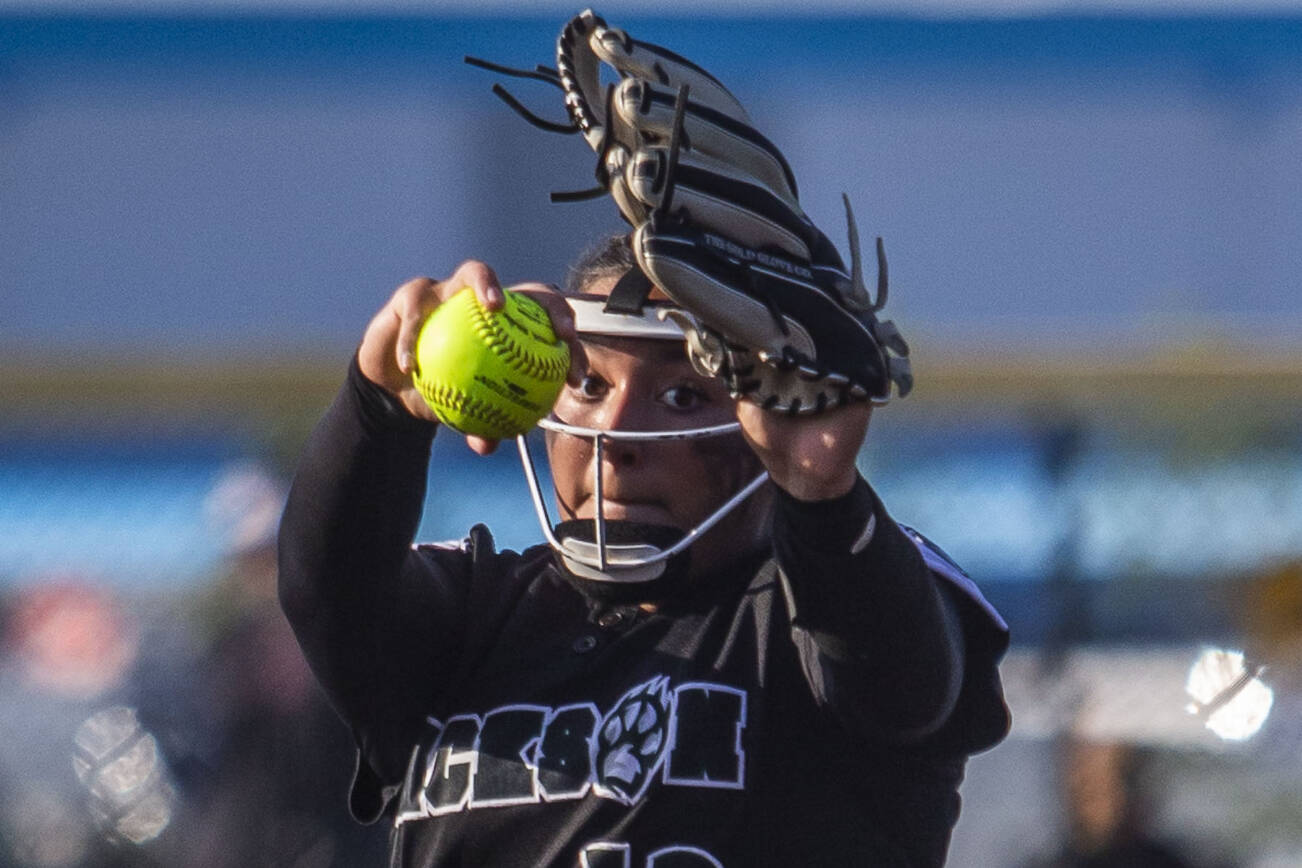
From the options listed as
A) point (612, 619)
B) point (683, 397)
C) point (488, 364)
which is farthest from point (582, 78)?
point (612, 619)

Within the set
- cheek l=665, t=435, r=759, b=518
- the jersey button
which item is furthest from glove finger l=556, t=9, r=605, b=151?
the jersey button

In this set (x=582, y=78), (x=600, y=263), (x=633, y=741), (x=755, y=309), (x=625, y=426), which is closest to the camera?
(x=755, y=309)

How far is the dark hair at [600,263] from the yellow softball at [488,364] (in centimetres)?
26

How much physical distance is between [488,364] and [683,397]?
30cm

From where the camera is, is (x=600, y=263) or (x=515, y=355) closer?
(x=515, y=355)

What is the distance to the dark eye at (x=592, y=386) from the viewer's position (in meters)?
2.26

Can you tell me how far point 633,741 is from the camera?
82.7 inches

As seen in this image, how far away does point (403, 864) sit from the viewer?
2.25 metres

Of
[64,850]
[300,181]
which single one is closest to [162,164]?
[300,181]

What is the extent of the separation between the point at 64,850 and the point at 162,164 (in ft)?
42.4

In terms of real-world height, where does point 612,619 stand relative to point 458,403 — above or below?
below

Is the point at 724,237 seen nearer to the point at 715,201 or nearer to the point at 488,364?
the point at 715,201

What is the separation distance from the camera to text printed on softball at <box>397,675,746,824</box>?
207 cm

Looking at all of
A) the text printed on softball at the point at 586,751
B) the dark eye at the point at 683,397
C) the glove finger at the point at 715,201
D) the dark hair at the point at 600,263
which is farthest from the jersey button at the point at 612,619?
the glove finger at the point at 715,201
